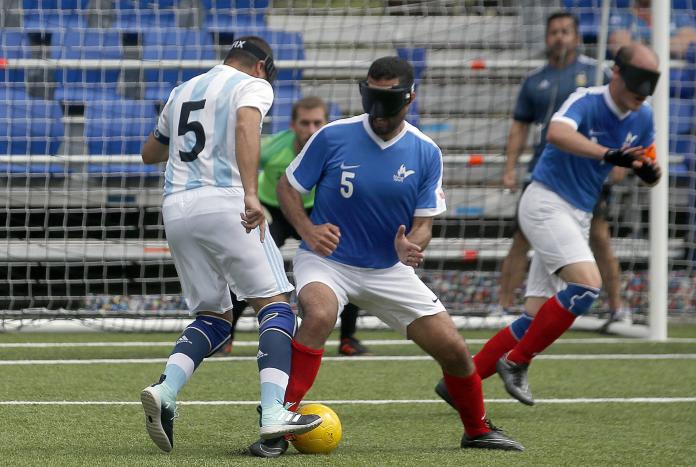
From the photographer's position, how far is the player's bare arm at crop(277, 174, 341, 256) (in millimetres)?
4875

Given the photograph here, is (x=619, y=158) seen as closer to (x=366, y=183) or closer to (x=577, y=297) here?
(x=577, y=297)

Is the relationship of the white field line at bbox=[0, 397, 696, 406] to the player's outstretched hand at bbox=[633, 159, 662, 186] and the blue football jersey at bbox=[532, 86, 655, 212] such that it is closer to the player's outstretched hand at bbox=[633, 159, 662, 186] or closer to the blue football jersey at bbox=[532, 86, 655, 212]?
the blue football jersey at bbox=[532, 86, 655, 212]

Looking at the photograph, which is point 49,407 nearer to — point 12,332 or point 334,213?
point 334,213

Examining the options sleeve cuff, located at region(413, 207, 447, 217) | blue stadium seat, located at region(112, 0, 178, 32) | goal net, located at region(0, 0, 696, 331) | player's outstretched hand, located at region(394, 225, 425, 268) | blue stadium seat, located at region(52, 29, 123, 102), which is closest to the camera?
player's outstretched hand, located at region(394, 225, 425, 268)

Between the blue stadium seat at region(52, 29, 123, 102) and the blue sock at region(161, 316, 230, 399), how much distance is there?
6.32 m

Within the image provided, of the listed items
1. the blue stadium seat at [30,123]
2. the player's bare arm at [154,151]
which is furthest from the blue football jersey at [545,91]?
the player's bare arm at [154,151]

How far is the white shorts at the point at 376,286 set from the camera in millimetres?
4980

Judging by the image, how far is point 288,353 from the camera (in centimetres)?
479

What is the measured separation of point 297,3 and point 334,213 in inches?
286

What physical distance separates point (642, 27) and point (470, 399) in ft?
27.6

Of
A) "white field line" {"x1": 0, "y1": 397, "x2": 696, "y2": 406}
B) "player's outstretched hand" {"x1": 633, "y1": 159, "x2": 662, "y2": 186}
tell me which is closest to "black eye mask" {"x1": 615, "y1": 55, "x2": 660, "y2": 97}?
"player's outstretched hand" {"x1": 633, "y1": 159, "x2": 662, "y2": 186}

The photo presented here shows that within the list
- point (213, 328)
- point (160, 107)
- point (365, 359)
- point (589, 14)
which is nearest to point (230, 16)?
point (160, 107)

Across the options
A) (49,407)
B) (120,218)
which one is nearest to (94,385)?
(49,407)

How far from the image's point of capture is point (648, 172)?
609 cm
